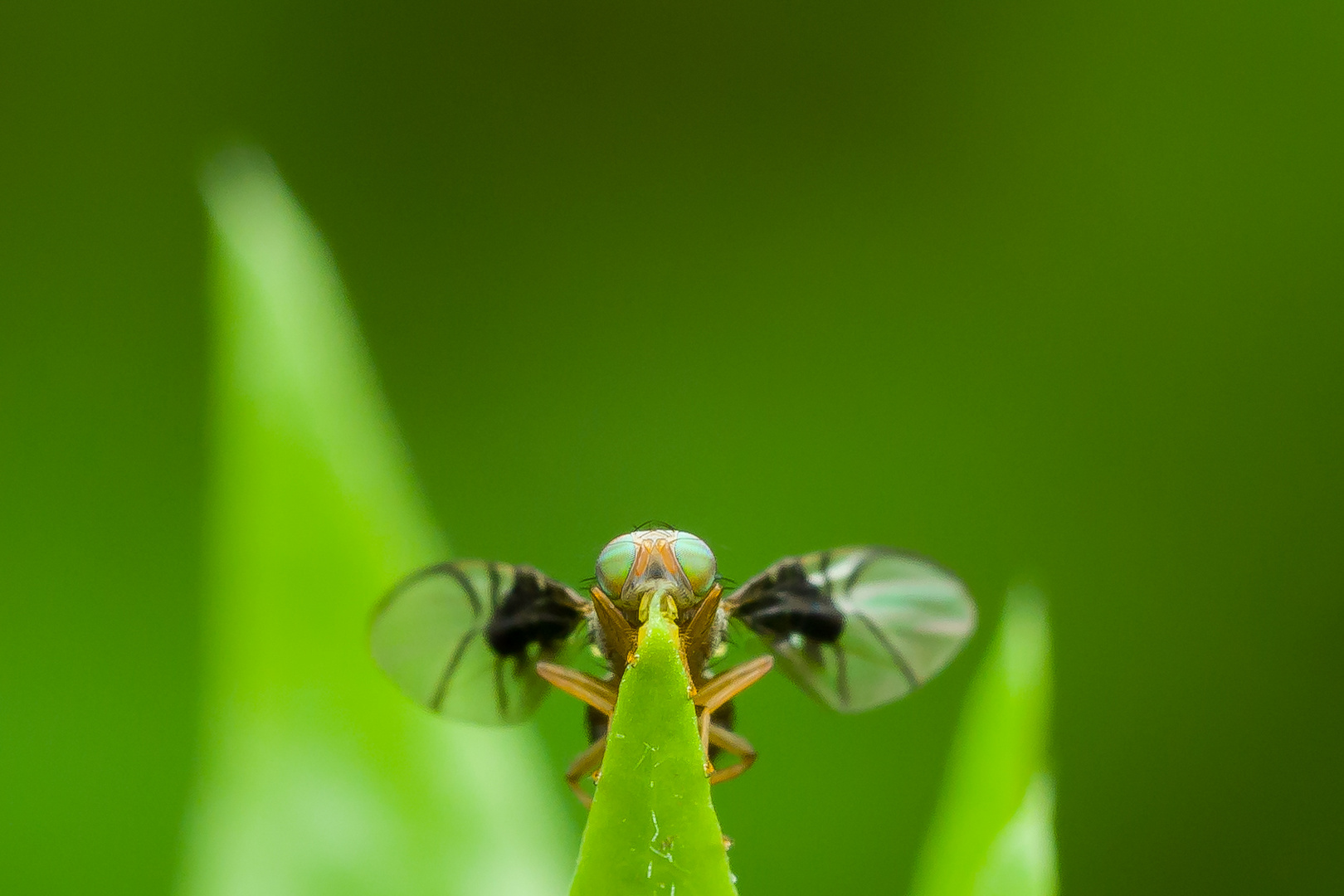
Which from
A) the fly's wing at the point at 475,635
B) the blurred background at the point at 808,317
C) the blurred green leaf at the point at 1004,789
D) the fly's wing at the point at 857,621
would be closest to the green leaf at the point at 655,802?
the blurred green leaf at the point at 1004,789

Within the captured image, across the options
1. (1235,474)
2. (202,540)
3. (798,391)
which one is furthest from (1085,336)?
(202,540)

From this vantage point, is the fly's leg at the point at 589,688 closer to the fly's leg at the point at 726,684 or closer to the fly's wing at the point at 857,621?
the fly's leg at the point at 726,684

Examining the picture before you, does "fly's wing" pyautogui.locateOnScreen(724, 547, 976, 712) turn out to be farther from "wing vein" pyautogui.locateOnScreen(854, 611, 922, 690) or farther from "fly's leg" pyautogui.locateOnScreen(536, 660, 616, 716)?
"fly's leg" pyautogui.locateOnScreen(536, 660, 616, 716)

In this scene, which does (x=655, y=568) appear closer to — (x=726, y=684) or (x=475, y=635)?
(x=726, y=684)

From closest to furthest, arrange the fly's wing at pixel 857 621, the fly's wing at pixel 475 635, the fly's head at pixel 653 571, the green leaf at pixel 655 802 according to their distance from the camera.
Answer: the green leaf at pixel 655 802, the fly's head at pixel 653 571, the fly's wing at pixel 475 635, the fly's wing at pixel 857 621

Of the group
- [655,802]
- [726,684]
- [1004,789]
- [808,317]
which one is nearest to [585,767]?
[726,684]

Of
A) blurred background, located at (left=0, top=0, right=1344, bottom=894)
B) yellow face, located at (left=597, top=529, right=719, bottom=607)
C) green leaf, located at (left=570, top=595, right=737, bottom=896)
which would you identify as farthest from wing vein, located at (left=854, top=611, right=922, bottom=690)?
blurred background, located at (left=0, top=0, right=1344, bottom=894)

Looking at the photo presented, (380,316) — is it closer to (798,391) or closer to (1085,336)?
(798,391)
